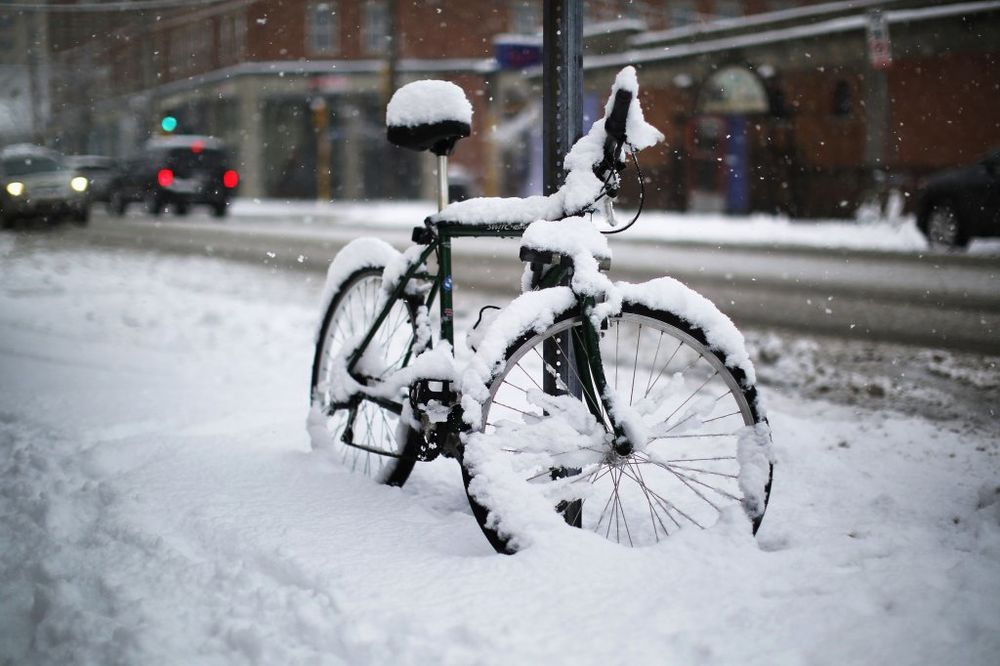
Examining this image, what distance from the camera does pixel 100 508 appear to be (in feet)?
9.90

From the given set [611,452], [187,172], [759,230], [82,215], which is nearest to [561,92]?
[611,452]

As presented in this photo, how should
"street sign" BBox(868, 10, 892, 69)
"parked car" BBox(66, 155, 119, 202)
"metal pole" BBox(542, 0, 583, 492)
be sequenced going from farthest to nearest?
1. "parked car" BBox(66, 155, 119, 202)
2. "street sign" BBox(868, 10, 892, 69)
3. "metal pole" BBox(542, 0, 583, 492)

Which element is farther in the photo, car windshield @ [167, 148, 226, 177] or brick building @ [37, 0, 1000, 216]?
car windshield @ [167, 148, 226, 177]

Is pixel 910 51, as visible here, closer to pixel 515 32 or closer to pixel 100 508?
pixel 515 32

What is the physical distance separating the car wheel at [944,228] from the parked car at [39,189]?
1747 centimetres

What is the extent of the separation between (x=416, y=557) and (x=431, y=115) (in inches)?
57.3

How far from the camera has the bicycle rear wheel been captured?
3.15m

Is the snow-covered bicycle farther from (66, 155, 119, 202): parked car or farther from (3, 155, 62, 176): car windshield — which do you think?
(66, 155, 119, 202): parked car

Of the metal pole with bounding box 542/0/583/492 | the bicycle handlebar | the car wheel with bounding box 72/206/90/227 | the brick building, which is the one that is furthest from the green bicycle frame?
the car wheel with bounding box 72/206/90/227

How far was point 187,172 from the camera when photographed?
72.1 feet

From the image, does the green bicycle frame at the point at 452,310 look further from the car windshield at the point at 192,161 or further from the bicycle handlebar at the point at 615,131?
the car windshield at the point at 192,161

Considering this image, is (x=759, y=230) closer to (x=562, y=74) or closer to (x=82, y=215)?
(x=82, y=215)

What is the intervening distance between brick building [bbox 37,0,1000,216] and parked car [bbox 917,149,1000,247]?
3.41 m

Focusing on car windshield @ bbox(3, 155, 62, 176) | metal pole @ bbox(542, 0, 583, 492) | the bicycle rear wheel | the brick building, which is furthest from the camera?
the brick building
